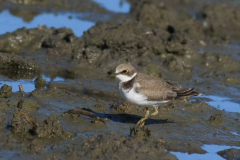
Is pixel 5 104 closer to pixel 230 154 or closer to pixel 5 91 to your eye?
pixel 5 91

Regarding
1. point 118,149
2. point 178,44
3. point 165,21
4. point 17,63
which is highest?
point 165,21

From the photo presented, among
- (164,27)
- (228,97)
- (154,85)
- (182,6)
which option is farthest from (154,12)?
(154,85)

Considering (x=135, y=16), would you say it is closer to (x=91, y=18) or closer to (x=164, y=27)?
(x=164, y=27)

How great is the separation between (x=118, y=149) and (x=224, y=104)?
16.0 ft

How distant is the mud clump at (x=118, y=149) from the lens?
→ 21.9ft

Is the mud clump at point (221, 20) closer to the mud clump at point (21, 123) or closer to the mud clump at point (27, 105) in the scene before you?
the mud clump at point (27, 105)

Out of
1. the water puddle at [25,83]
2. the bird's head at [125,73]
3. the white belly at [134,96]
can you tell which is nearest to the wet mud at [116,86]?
the water puddle at [25,83]

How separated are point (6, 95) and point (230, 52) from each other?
884cm

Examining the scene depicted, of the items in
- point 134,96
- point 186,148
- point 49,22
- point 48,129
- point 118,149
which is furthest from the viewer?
point 49,22

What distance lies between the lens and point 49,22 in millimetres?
17297

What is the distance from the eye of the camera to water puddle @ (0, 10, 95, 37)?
647 inches

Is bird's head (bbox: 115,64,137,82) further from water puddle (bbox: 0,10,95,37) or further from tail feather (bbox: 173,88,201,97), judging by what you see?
water puddle (bbox: 0,10,95,37)

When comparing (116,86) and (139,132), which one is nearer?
(139,132)

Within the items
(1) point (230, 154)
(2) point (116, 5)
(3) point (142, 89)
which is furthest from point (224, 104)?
(2) point (116, 5)
